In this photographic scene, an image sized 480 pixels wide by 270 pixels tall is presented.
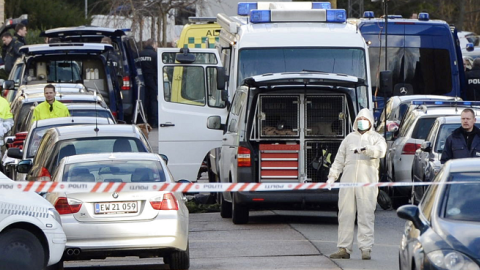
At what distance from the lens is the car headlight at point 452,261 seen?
7777mm

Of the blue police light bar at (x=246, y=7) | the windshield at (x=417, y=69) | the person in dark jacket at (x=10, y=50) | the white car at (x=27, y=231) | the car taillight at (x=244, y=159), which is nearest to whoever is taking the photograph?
the white car at (x=27, y=231)

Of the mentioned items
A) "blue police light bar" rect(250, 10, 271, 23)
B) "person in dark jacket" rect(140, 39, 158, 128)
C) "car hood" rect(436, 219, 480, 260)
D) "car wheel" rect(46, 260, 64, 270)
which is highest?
"blue police light bar" rect(250, 10, 271, 23)

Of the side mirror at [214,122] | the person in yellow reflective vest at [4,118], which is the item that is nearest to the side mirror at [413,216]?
the side mirror at [214,122]

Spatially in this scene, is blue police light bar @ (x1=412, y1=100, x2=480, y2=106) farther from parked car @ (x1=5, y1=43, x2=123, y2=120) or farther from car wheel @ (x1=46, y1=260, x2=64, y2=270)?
car wheel @ (x1=46, y1=260, x2=64, y2=270)

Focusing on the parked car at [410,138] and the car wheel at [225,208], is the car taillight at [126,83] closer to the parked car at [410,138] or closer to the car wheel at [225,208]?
the parked car at [410,138]

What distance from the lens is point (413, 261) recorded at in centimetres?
869

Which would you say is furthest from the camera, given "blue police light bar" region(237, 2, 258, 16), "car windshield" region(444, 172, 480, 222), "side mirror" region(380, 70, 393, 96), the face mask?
"blue police light bar" region(237, 2, 258, 16)

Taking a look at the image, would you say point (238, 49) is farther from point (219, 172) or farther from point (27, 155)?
point (27, 155)

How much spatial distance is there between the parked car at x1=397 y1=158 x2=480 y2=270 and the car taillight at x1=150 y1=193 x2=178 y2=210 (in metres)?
2.59

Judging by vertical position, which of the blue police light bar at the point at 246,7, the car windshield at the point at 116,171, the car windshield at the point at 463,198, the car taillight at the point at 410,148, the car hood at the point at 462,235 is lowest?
the car taillight at the point at 410,148

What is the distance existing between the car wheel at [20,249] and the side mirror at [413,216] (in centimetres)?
338

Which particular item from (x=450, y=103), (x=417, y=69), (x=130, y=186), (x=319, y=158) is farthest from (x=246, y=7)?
(x=130, y=186)

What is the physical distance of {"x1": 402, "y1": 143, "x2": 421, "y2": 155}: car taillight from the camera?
18.2m

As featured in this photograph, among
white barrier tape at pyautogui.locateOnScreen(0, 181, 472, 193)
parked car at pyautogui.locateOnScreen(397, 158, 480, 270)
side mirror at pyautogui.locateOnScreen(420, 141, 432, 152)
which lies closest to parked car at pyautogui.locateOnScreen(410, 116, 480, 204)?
side mirror at pyautogui.locateOnScreen(420, 141, 432, 152)
